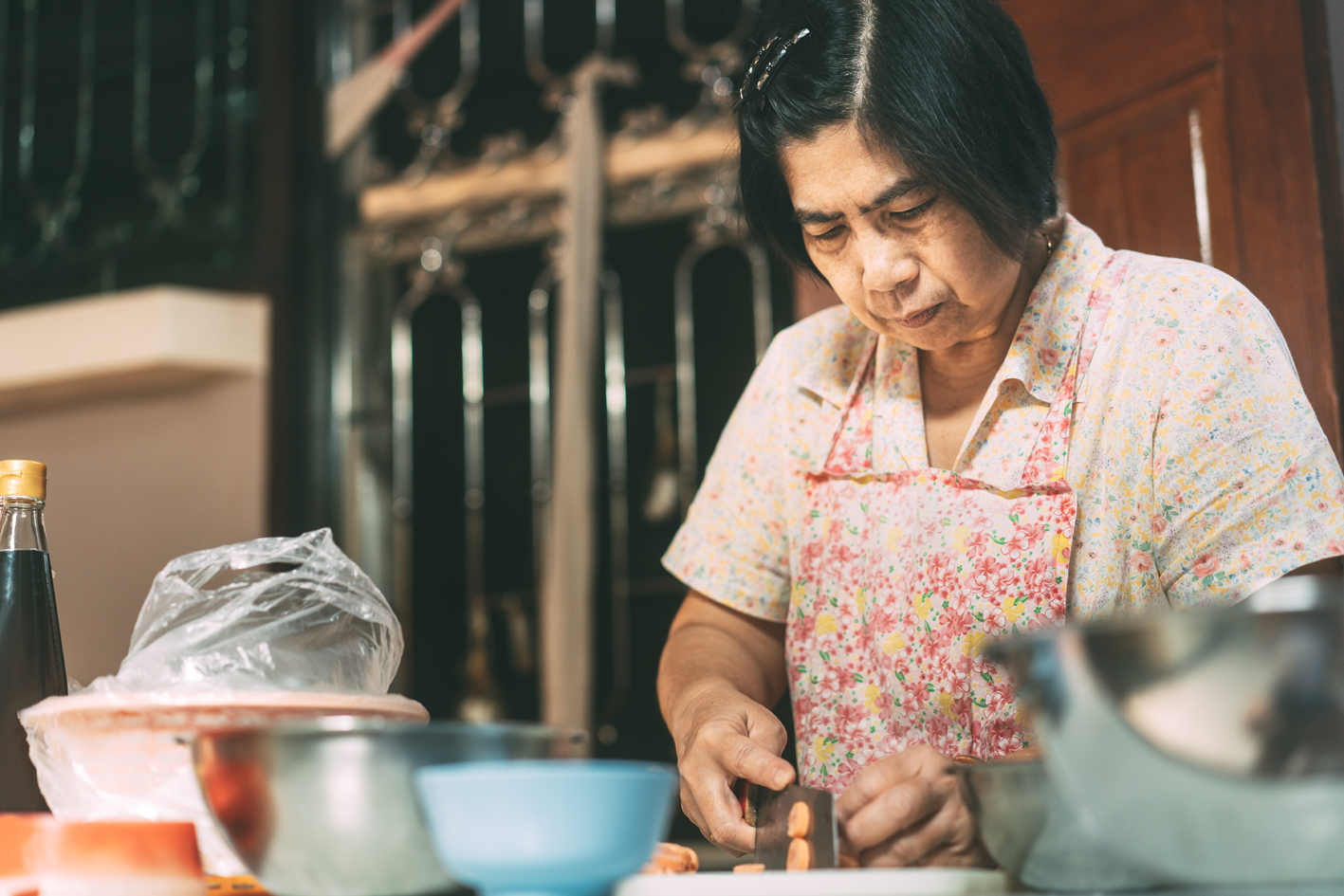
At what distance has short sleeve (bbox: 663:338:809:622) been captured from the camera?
1441 mm

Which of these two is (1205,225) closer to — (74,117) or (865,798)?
(865,798)

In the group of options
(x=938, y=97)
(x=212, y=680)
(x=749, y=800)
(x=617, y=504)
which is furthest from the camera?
(x=617, y=504)

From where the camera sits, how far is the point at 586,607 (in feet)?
10.8

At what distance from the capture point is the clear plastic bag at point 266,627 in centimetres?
90

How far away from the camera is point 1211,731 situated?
0.52 meters

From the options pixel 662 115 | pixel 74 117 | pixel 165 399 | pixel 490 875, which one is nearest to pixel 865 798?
pixel 490 875

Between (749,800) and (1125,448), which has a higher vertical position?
(1125,448)

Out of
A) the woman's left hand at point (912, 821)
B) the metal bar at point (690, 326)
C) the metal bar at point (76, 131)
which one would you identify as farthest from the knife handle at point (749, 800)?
the metal bar at point (76, 131)

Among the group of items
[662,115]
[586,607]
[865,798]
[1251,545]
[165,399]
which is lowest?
[586,607]

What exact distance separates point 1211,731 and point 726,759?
1.90 ft

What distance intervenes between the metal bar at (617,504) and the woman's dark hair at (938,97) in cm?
230

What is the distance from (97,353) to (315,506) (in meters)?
0.70

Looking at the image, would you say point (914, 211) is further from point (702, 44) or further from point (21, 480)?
point (702, 44)

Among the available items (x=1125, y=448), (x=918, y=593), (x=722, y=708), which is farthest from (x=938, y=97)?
(x=722, y=708)
